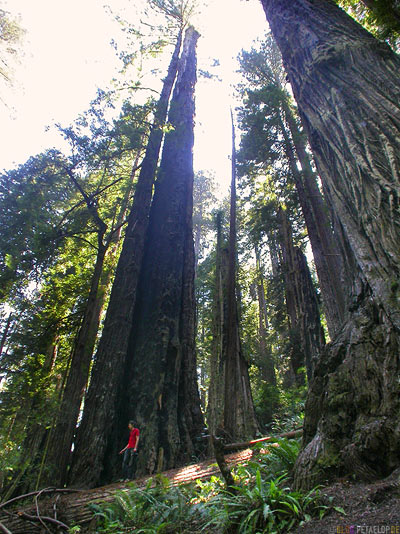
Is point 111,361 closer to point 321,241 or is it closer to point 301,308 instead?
point 301,308

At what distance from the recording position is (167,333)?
7.08m

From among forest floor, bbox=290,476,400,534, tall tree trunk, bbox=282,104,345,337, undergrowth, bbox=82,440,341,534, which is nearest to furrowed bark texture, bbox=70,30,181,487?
undergrowth, bbox=82,440,341,534

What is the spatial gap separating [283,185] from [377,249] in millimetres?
12392

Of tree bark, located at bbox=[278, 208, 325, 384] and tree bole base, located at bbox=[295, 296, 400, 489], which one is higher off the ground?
tree bark, located at bbox=[278, 208, 325, 384]

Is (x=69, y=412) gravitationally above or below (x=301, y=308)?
below

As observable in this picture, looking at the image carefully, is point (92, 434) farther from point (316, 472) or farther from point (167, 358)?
point (316, 472)

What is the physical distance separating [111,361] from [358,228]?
5.32 metres

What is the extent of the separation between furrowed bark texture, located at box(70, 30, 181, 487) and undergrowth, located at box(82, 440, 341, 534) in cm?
207

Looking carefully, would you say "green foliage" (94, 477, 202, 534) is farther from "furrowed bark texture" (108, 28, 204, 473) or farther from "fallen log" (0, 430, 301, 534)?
"furrowed bark texture" (108, 28, 204, 473)

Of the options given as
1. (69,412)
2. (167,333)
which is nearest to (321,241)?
(167,333)

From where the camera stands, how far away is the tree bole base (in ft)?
6.07

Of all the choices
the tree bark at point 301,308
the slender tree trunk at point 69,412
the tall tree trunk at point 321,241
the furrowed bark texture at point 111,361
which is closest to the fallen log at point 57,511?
the furrowed bark texture at point 111,361

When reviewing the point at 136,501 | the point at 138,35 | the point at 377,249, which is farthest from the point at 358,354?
the point at 138,35

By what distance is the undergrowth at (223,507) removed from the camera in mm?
2012
